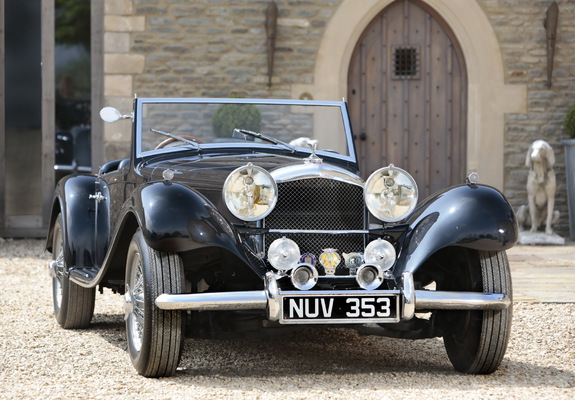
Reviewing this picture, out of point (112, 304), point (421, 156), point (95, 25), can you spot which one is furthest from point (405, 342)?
point (95, 25)

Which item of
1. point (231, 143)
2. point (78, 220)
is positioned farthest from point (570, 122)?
point (78, 220)

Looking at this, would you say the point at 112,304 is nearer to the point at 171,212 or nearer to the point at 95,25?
the point at 171,212

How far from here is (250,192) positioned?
13.1 ft

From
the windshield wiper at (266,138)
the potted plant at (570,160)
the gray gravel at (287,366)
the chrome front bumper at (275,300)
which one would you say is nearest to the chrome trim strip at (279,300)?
the chrome front bumper at (275,300)

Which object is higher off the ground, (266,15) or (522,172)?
(266,15)

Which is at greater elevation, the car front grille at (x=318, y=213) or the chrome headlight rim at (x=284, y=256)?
the car front grille at (x=318, y=213)

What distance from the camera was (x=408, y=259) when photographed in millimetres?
4027

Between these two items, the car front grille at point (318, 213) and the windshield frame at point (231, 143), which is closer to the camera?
the car front grille at point (318, 213)

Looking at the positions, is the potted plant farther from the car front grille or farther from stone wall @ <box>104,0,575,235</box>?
the car front grille

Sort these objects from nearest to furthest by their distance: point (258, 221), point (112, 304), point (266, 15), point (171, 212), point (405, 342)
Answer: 1. point (171, 212)
2. point (258, 221)
3. point (405, 342)
4. point (112, 304)
5. point (266, 15)

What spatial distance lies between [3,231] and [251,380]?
7.27 m

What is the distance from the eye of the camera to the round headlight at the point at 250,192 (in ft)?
13.1

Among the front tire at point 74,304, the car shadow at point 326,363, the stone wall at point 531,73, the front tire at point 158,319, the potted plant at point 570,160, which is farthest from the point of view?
the stone wall at point 531,73

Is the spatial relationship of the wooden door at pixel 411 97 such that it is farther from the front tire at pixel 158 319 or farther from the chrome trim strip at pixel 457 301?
the front tire at pixel 158 319
